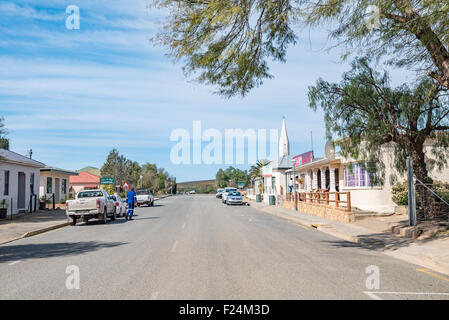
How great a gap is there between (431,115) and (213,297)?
10976mm

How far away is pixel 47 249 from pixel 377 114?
11312mm

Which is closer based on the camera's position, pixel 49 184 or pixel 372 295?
pixel 372 295

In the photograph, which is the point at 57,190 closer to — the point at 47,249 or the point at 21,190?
the point at 21,190

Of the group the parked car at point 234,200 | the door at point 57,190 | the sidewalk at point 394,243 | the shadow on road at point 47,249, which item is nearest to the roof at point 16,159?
the door at point 57,190

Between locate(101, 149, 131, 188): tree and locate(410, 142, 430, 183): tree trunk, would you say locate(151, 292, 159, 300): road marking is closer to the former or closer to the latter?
locate(410, 142, 430, 183): tree trunk

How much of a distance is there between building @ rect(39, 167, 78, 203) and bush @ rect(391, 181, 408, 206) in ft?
90.1

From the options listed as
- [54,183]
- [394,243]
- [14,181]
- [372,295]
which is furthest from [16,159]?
[372,295]

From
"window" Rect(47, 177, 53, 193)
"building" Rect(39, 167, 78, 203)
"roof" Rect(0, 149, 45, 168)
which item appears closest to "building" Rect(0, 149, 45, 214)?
"roof" Rect(0, 149, 45, 168)

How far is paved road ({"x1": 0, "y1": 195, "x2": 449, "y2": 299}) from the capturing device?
21.3 ft

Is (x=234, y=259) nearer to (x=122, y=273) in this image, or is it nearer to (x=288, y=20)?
(x=122, y=273)

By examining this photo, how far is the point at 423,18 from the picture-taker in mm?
7617

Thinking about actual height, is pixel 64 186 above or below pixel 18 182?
below

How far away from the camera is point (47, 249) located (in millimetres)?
11836
